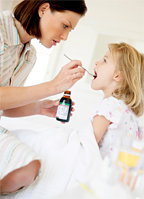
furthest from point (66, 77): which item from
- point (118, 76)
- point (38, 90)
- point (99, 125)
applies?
point (118, 76)

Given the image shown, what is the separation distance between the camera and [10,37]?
88cm

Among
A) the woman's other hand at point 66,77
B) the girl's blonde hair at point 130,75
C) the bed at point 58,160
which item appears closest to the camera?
the bed at point 58,160

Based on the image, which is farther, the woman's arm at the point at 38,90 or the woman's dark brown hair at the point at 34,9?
the woman's dark brown hair at the point at 34,9

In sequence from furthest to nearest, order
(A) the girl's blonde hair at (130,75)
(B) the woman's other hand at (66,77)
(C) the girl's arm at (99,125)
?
(A) the girl's blonde hair at (130,75) < (C) the girl's arm at (99,125) < (B) the woman's other hand at (66,77)

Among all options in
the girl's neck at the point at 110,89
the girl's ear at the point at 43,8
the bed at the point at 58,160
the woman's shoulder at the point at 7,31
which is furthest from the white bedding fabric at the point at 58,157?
the girl's ear at the point at 43,8

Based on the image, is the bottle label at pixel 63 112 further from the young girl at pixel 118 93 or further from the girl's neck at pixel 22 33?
the girl's neck at pixel 22 33

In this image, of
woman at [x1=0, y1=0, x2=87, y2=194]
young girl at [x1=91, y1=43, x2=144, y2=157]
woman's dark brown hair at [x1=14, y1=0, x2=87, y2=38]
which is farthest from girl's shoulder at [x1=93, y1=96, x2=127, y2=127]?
woman's dark brown hair at [x1=14, y1=0, x2=87, y2=38]

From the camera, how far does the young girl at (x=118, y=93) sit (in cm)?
94

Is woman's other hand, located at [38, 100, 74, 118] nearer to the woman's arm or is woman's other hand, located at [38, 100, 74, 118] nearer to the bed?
the bed

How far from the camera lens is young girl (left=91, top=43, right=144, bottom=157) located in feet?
3.08

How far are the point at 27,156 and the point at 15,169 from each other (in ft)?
0.19

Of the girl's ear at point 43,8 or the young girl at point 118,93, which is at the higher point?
the girl's ear at point 43,8

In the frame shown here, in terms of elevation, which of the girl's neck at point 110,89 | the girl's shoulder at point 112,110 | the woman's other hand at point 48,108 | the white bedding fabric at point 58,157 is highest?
the girl's neck at point 110,89

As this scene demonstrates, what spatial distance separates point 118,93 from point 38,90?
1.59 feet
